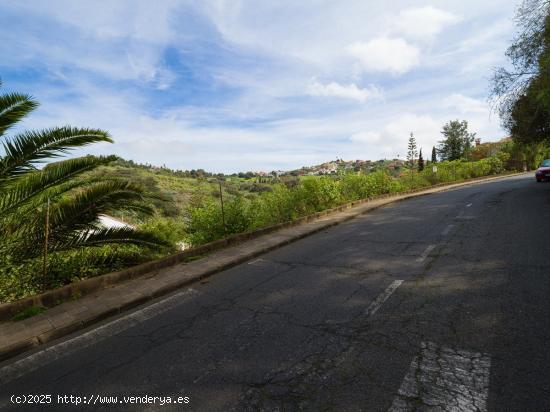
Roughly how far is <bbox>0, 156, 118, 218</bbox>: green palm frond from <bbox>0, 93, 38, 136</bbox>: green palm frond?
842mm

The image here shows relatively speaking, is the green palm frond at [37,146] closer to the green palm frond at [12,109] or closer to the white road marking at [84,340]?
the green palm frond at [12,109]

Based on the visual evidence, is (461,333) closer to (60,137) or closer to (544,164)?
(60,137)

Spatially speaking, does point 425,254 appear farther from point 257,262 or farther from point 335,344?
point 335,344

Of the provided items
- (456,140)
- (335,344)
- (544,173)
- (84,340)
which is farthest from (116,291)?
(456,140)

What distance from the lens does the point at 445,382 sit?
8.44ft

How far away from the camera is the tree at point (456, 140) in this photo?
47.9 m

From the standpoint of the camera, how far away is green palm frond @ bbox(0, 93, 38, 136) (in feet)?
17.3

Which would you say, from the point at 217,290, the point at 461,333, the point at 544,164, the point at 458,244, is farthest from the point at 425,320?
the point at 544,164

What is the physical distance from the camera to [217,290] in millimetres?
5312

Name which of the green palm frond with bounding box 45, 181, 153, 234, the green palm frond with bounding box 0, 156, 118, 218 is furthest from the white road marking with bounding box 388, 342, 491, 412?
the green palm frond with bounding box 0, 156, 118, 218

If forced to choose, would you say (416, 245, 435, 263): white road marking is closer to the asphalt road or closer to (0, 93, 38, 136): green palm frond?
the asphalt road

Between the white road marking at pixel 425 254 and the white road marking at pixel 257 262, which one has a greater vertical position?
the white road marking at pixel 257 262

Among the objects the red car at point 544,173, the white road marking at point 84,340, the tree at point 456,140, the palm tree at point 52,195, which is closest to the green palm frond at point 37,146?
the palm tree at point 52,195

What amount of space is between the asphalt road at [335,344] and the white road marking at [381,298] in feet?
0.10
